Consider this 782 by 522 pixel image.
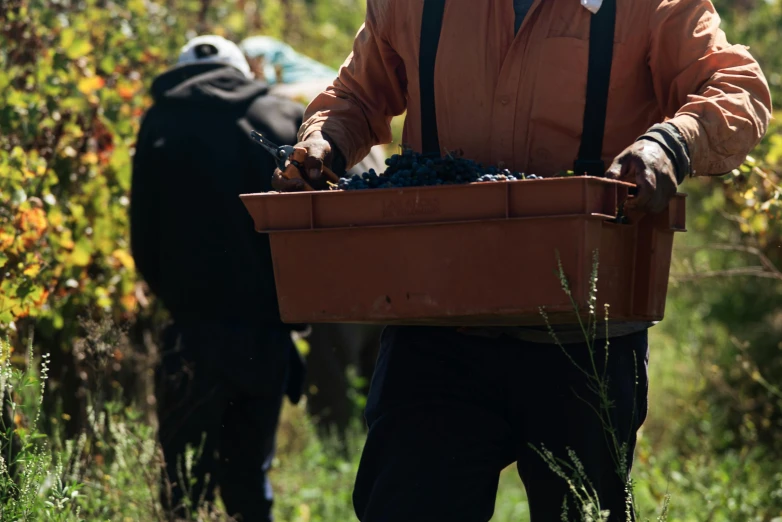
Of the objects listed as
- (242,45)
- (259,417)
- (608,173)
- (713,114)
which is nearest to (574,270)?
(608,173)

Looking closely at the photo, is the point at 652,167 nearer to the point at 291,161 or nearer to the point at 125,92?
the point at 291,161

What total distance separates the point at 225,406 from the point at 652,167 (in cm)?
256

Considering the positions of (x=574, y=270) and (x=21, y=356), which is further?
(x=21, y=356)

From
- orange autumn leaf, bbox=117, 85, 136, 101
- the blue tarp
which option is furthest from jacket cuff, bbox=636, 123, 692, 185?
the blue tarp

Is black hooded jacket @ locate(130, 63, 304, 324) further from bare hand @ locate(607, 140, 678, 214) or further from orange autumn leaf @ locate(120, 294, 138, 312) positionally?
bare hand @ locate(607, 140, 678, 214)

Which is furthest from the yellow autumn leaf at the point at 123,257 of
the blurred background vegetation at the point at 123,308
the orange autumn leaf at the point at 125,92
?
the orange autumn leaf at the point at 125,92

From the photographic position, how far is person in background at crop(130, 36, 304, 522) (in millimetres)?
4535

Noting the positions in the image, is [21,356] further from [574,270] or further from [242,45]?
[242,45]

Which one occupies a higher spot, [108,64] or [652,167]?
[108,64]

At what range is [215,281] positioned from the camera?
14.9 feet

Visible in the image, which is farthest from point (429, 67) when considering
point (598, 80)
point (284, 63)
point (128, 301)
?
point (284, 63)

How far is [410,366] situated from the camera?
293 cm

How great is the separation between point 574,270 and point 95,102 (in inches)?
131

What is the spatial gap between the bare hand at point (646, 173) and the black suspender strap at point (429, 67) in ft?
1.95
